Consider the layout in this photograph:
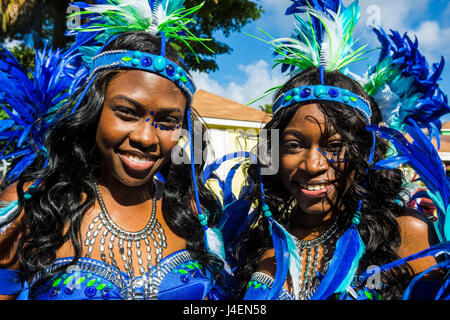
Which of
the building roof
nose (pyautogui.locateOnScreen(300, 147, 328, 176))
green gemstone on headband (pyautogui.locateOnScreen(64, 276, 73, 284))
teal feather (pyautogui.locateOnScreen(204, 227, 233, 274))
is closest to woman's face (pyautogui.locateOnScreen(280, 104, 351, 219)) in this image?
nose (pyautogui.locateOnScreen(300, 147, 328, 176))

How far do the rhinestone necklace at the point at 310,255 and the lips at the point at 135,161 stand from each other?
81 cm

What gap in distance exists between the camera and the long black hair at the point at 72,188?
58.8 inches

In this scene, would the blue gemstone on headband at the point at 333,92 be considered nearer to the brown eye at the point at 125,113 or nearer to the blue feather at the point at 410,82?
the blue feather at the point at 410,82

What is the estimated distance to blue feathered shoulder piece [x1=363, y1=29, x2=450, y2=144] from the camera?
194 centimetres

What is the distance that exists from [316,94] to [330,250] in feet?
2.43

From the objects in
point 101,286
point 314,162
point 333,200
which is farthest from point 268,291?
point 101,286

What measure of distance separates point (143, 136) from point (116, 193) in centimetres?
36

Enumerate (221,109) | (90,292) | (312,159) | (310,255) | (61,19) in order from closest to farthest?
(90,292) < (312,159) < (310,255) < (61,19) < (221,109)

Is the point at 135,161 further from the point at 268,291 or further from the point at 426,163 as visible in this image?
the point at 426,163

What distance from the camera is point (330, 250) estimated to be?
168 cm

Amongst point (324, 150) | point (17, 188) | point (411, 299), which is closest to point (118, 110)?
point (17, 188)

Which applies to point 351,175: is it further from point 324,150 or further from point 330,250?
point 330,250

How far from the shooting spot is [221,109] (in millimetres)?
11898

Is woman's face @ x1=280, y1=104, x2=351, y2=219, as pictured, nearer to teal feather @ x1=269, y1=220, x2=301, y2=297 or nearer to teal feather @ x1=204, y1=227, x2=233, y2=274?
teal feather @ x1=269, y1=220, x2=301, y2=297
